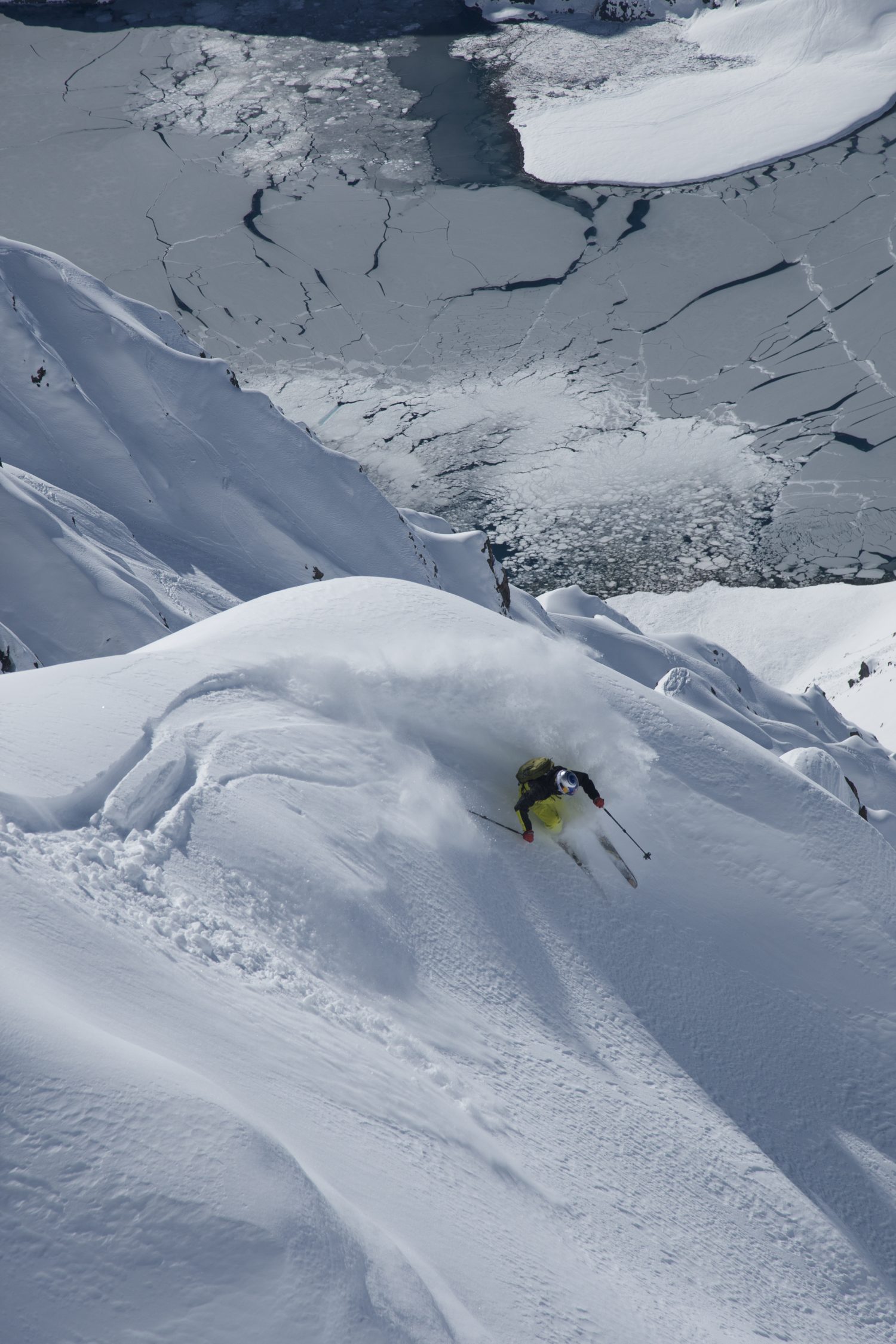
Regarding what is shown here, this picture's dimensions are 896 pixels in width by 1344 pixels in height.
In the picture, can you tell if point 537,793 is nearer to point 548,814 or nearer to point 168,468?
point 548,814

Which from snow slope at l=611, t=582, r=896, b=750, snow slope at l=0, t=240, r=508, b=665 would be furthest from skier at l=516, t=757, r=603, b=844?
snow slope at l=611, t=582, r=896, b=750

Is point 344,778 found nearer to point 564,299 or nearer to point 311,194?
point 564,299

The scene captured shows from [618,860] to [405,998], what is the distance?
5.20 ft

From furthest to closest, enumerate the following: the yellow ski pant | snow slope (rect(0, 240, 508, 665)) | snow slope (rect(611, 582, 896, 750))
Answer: snow slope (rect(611, 582, 896, 750)) → snow slope (rect(0, 240, 508, 665)) → the yellow ski pant

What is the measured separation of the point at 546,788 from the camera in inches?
203

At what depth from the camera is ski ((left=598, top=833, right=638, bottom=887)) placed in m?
5.21

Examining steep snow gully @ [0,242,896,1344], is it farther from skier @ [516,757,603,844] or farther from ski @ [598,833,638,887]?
skier @ [516,757,603,844]

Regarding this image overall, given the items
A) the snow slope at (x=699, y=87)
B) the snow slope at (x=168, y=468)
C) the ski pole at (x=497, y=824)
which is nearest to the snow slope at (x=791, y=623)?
the snow slope at (x=168, y=468)

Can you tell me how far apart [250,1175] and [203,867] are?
1518 millimetres

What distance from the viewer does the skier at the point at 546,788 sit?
16.7ft

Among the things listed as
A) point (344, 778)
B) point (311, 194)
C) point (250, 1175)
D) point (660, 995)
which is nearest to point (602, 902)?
point (660, 995)

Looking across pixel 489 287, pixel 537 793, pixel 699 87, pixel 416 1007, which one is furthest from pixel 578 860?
pixel 699 87

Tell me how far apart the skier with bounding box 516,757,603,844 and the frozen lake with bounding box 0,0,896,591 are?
30.1ft

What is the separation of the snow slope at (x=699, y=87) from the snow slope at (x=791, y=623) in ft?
33.5
